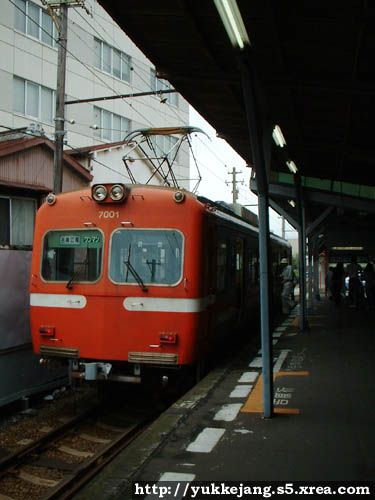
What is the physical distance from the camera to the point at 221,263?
26.5 feet

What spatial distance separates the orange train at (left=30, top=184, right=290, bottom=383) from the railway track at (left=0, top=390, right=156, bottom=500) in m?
0.65

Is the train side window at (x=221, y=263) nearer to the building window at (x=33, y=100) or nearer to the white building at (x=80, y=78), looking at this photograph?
the white building at (x=80, y=78)

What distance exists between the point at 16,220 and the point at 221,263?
8.85m

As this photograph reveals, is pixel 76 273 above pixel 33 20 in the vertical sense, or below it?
below

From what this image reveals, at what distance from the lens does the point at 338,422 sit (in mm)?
5344

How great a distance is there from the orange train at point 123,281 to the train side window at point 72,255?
13 millimetres

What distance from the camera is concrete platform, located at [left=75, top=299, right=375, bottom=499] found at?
13.4 ft

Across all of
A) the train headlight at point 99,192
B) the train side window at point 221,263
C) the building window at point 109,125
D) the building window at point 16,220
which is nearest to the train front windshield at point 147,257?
the train headlight at point 99,192

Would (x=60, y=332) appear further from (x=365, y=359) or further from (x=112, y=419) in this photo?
(x=365, y=359)

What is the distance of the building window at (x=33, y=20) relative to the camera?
19516mm

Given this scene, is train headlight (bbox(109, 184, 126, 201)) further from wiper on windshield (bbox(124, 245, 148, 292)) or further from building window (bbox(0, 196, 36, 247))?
building window (bbox(0, 196, 36, 247))

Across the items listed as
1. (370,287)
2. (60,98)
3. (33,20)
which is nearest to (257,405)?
(60,98)

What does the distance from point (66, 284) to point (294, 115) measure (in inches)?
158

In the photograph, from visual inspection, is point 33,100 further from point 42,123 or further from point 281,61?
point 281,61
